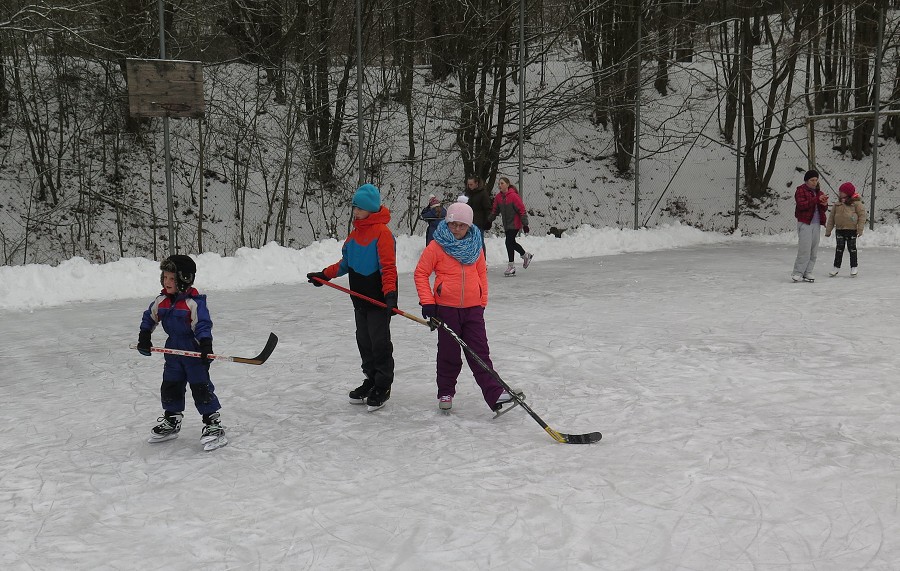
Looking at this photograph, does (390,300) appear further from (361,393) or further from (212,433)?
(212,433)

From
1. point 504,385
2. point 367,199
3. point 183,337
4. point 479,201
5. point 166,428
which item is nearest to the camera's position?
point 183,337

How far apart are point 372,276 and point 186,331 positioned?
1.19 metres

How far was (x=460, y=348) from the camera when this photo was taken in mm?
4695

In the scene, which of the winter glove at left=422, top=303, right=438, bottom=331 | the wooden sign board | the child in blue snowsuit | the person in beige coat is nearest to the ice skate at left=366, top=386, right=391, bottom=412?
the winter glove at left=422, top=303, right=438, bottom=331

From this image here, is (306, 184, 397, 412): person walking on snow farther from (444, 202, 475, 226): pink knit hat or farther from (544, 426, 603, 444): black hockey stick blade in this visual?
(544, 426, 603, 444): black hockey stick blade

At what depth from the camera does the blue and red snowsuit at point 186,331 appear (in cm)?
396

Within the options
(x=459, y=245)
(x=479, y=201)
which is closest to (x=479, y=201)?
(x=479, y=201)

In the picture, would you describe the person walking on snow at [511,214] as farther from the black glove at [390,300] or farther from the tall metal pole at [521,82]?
the black glove at [390,300]

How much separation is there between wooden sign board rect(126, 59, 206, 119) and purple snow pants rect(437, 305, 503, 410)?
255 inches

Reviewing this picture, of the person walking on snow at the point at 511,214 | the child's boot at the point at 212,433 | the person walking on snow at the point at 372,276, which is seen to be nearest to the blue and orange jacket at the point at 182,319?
the child's boot at the point at 212,433

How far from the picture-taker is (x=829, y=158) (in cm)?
2041

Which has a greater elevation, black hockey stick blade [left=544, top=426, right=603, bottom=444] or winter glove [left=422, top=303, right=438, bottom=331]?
winter glove [left=422, top=303, right=438, bottom=331]

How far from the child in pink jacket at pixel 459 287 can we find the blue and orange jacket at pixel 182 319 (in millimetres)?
1199

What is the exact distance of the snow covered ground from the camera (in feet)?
9.76
